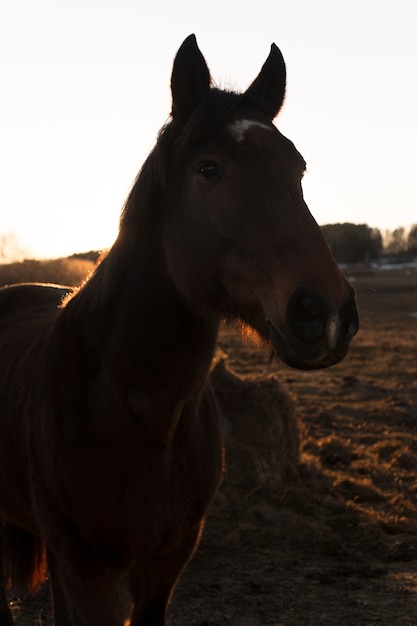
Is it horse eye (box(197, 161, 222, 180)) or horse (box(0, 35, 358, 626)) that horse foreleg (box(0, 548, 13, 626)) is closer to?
horse (box(0, 35, 358, 626))

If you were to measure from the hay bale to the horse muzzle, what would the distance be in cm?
461

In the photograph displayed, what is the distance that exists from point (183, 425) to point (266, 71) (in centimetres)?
160

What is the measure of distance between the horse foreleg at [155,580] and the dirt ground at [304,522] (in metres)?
0.97

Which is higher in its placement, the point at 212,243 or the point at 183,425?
the point at 212,243

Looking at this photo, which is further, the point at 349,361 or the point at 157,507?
the point at 349,361

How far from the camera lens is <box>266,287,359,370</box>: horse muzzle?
2.15 metres

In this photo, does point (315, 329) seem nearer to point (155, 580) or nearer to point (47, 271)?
point (155, 580)

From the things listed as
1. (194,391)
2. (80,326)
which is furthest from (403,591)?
(80,326)

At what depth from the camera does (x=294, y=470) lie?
7211mm

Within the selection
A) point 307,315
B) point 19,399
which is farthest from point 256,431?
point 307,315

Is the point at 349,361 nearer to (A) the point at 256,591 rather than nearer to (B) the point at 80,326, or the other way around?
(A) the point at 256,591

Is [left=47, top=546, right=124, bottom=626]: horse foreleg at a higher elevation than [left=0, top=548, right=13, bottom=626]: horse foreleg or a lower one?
higher

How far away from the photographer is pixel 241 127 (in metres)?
2.58

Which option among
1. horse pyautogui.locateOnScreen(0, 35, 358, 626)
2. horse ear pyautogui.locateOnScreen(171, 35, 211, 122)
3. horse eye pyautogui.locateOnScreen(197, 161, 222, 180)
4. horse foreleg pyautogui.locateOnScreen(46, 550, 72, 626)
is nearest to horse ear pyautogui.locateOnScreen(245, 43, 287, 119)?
horse pyautogui.locateOnScreen(0, 35, 358, 626)
